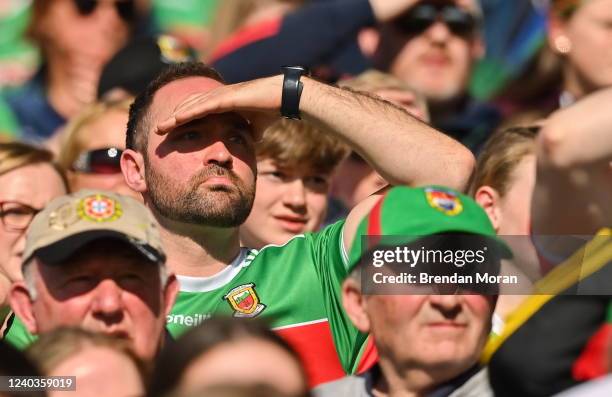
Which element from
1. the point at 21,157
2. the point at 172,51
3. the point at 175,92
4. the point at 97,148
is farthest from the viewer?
the point at 172,51

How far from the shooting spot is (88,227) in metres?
4.09

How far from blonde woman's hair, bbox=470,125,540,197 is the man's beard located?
0.83 meters

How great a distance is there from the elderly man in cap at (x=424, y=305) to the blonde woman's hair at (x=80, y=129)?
2568 mm

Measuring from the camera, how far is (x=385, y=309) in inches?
148

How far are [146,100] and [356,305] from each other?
156cm

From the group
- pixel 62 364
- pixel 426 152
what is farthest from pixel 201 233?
pixel 62 364

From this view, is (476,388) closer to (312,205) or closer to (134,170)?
(134,170)

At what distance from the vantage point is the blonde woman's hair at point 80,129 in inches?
246

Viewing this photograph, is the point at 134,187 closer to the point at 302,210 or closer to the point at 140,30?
the point at 302,210

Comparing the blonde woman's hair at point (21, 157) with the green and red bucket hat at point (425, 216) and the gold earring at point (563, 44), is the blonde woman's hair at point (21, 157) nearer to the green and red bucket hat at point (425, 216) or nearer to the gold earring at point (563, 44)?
the gold earring at point (563, 44)

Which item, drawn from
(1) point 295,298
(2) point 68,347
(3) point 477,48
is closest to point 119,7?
(3) point 477,48

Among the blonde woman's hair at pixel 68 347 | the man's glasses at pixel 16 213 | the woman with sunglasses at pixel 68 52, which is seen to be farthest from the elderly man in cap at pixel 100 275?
the woman with sunglasses at pixel 68 52

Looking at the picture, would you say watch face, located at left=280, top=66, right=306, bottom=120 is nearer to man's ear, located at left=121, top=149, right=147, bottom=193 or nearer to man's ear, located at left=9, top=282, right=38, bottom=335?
man's ear, located at left=121, top=149, right=147, bottom=193

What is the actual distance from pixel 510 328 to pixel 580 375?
26cm
